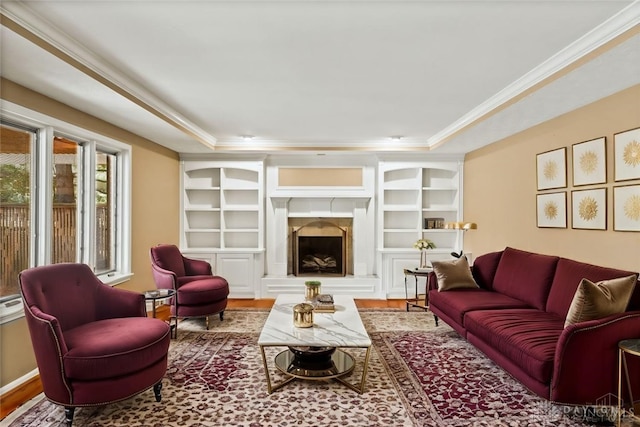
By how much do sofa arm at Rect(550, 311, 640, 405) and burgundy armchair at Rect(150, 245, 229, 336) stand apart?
11.1 feet

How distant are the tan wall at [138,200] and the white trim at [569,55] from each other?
4002 mm

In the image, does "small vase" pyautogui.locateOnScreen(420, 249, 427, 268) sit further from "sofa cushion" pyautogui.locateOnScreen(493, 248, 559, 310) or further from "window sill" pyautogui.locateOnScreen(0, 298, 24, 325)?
"window sill" pyautogui.locateOnScreen(0, 298, 24, 325)

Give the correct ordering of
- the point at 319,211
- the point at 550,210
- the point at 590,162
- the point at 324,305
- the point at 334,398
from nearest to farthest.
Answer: the point at 334,398 < the point at 590,162 < the point at 324,305 < the point at 550,210 < the point at 319,211

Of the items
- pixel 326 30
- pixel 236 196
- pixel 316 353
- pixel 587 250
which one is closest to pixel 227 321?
pixel 316 353

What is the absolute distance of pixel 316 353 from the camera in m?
3.12

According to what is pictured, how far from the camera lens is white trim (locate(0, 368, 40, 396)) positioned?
9.36ft

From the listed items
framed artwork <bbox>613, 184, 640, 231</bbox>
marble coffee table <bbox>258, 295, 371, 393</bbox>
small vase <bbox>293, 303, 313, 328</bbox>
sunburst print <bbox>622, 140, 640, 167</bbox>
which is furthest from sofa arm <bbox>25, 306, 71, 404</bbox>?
sunburst print <bbox>622, 140, 640, 167</bbox>

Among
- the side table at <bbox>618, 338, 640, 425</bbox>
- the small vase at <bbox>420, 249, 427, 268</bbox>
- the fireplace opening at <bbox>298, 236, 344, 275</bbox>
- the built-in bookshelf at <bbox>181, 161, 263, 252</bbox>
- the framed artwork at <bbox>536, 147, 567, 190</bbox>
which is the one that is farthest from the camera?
the fireplace opening at <bbox>298, 236, 344, 275</bbox>

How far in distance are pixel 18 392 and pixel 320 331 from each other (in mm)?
2284

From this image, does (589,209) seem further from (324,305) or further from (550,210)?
(324,305)

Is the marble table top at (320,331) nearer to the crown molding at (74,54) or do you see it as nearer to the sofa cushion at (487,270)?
the sofa cushion at (487,270)

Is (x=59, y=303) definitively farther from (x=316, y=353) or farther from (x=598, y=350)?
(x=598, y=350)

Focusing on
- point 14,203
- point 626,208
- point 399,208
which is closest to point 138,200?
point 14,203

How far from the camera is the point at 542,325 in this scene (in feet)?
9.73
